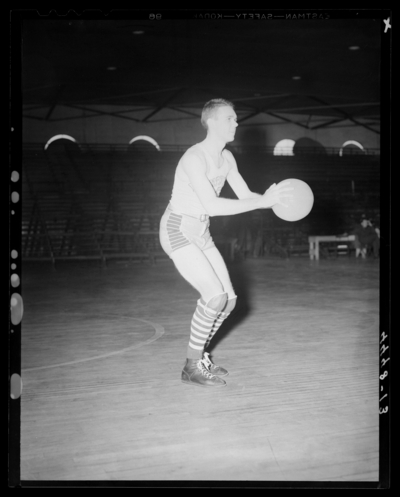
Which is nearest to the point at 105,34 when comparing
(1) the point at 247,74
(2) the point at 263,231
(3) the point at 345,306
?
(1) the point at 247,74

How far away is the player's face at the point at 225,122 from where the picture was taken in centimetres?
344

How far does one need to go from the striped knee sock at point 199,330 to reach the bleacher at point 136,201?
843 centimetres

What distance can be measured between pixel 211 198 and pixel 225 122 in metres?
0.52

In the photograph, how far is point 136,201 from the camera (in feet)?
49.1

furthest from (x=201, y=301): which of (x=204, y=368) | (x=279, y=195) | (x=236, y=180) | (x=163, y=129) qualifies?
(x=163, y=129)

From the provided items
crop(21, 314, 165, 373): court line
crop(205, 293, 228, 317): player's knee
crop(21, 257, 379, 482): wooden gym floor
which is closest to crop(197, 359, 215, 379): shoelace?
crop(21, 257, 379, 482): wooden gym floor

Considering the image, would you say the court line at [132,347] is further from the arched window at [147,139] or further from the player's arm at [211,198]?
the arched window at [147,139]

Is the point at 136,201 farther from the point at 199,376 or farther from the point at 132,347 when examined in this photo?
the point at 199,376

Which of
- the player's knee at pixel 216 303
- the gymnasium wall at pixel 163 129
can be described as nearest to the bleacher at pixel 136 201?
the gymnasium wall at pixel 163 129

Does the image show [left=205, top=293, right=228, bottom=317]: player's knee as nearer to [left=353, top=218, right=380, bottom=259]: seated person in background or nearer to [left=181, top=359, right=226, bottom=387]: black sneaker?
[left=181, top=359, right=226, bottom=387]: black sneaker

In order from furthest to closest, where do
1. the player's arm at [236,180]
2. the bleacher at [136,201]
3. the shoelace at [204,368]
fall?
the bleacher at [136,201] < the player's arm at [236,180] < the shoelace at [204,368]

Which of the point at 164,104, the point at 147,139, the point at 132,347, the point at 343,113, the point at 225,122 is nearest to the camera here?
the point at 225,122

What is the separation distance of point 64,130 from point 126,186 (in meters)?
4.96

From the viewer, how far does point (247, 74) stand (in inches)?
576
